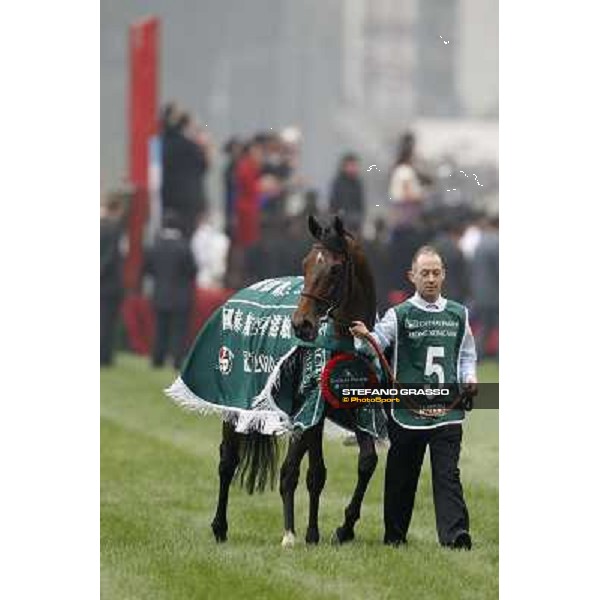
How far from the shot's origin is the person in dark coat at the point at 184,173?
13.6 meters

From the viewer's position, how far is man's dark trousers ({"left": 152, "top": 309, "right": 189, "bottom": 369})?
13.9 m

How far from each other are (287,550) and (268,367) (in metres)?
0.90

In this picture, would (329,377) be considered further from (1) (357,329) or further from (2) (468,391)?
(2) (468,391)

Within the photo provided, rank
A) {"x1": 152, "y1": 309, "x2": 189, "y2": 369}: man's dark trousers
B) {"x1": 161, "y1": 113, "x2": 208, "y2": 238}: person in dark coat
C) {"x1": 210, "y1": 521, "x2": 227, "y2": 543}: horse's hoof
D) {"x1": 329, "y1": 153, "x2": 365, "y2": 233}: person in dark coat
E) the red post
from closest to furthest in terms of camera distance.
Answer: {"x1": 210, "y1": 521, "x2": 227, "y2": 543}: horse's hoof
the red post
{"x1": 329, "y1": 153, "x2": 365, "y2": 233}: person in dark coat
{"x1": 161, "y1": 113, "x2": 208, "y2": 238}: person in dark coat
{"x1": 152, "y1": 309, "x2": 189, "y2": 369}: man's dark trousers

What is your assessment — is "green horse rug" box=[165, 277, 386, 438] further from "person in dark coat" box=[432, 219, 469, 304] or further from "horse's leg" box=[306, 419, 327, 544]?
"person in dark coat" box=[432, 219, 469, 304]

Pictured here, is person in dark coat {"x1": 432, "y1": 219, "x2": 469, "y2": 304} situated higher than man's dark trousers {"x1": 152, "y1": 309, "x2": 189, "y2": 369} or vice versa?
person in dark coat {"x1": 432, "y1": 219, "x2": 469, "y2": 304}

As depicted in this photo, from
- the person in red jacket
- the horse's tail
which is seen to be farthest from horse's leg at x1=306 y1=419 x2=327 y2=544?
the person in red jacket

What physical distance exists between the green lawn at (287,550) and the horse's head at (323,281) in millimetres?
679

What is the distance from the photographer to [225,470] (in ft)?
35.8

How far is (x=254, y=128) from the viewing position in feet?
44.9

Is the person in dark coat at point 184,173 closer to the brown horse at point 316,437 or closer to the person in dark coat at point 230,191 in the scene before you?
the person in dark coat at point 230,191

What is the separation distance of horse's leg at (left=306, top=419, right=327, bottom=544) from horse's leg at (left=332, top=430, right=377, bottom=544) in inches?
4.7

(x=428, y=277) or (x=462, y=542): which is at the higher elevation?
(x=428, y=277)

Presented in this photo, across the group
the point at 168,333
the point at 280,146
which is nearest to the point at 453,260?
the point at 280,146
